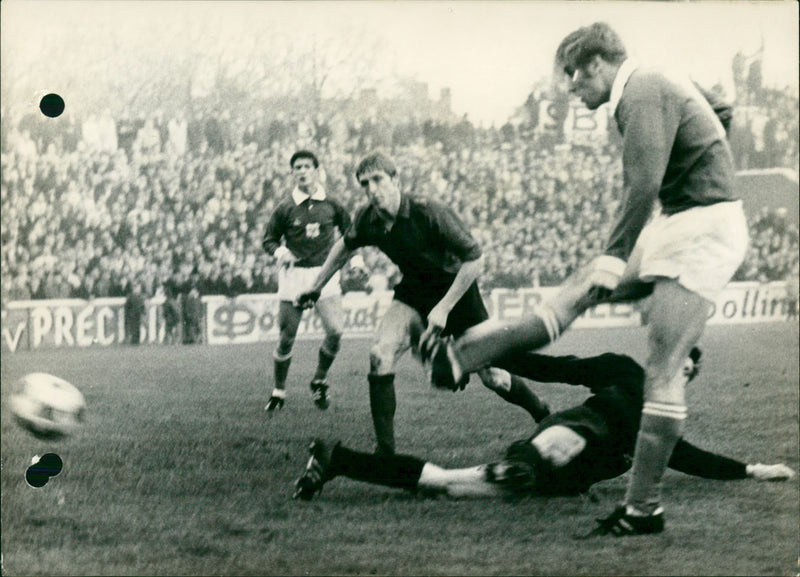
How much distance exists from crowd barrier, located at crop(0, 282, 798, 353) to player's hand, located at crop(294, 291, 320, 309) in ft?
0.14

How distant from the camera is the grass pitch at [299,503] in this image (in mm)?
3088

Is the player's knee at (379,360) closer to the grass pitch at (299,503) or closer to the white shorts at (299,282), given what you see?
the grass pitch at (299,503)

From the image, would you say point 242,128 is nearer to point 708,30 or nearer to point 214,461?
point 214,461

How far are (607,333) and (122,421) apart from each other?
189 cm

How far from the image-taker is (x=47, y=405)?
126 inches

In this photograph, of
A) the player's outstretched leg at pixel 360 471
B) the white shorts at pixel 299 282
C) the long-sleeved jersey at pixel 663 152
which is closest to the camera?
the long-sleeved jersey at pixel 663 152

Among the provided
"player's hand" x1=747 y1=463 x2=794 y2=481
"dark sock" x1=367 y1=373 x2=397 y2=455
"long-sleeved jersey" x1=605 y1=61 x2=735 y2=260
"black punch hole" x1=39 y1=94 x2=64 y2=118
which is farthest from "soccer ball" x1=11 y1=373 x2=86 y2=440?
"player's hand" x1=747 y1=463 x2=794 y2=481

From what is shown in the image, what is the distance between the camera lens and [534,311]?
318 centimetres

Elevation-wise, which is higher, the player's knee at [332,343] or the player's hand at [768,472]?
the player's knee at [332,343]

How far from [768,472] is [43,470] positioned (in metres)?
2.82

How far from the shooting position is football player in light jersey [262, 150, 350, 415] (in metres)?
3.25

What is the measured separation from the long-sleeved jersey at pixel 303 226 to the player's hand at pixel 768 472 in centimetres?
187

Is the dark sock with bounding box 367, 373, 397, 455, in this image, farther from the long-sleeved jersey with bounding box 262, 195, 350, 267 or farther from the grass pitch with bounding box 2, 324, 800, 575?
the long-sleeved jersey with bounding box 262, 195, 350, 267

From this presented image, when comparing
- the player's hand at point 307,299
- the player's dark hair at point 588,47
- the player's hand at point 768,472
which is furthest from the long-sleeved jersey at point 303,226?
the player's hand at point 768,472
